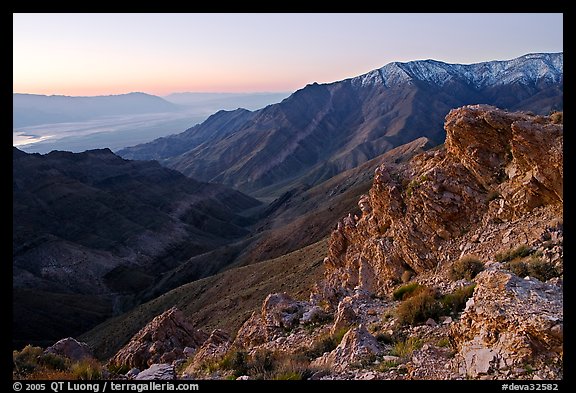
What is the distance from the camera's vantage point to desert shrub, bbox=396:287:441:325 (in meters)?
8.18

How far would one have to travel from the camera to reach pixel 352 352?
7.09m

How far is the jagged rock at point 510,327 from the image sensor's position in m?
5.09

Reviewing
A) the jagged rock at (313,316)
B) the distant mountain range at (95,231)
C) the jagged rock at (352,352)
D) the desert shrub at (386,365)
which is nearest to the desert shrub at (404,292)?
the jagged rock at (313,316)

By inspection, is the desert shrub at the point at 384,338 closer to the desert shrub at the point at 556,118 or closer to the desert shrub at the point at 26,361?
the desert shrub at the point at 26,361

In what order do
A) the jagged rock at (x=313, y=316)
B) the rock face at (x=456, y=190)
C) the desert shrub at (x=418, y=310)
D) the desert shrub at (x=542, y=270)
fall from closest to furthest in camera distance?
the desert shrub at (x=542, y=270) → the desert shrub at (x=418, y=310) → the jagged rock at (x=313, y=316) → the rock face at (x=456, y=190)

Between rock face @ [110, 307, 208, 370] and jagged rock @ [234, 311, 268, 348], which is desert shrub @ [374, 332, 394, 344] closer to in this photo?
jagged rock @ [234, 311, 268, 348]

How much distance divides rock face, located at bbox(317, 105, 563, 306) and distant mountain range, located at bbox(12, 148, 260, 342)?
31.5 meters

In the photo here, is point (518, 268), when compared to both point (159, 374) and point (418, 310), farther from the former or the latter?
point (159, 374)

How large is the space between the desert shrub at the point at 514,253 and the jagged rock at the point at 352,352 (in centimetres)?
485

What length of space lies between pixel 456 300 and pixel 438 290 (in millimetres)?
985

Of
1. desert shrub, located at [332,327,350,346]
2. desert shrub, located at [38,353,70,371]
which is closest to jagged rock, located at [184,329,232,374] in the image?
desert shrub, located at [38,353,70,371]
